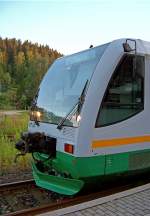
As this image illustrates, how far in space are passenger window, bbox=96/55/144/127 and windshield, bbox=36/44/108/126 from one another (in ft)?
1.45

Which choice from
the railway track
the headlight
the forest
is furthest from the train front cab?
the forest

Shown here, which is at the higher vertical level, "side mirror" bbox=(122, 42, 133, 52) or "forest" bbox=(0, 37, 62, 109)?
"forest" bbox=(0, 37, 62, 109)

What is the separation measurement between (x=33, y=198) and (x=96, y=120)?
2.00 metres

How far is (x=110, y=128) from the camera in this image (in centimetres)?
543

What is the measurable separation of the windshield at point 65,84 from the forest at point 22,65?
33.8 meters

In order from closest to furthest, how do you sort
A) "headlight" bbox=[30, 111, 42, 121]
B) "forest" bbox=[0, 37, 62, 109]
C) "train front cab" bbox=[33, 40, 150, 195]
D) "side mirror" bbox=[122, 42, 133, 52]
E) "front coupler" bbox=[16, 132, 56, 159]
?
"train front cab" bbox=[33, 40, 150, 195] < "side mirror" bbox=[122, 42, 133, 52] < "front coupler" bbox=[16, 132, 56, 159] < "headlight" bbox=[30, 111, 42, 121] < "forest" bbox=[0, 37, 62, 109]

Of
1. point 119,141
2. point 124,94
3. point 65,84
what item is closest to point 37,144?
point 65,84

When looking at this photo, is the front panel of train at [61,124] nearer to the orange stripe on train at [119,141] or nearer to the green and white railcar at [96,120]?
the green and white railcar at [96,120]

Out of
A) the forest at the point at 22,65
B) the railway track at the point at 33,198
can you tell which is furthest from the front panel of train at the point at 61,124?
the forest at the point at 22,65

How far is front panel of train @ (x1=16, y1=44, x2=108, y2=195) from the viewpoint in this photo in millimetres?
5324

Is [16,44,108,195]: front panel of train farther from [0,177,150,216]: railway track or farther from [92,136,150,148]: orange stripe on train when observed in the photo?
[92,136,150,148]: orange stripe on train

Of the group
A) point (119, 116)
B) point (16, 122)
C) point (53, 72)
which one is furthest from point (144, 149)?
point (16, 122)

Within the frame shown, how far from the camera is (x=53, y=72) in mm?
6703

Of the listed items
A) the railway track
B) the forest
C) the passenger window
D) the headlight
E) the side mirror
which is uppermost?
the forest
